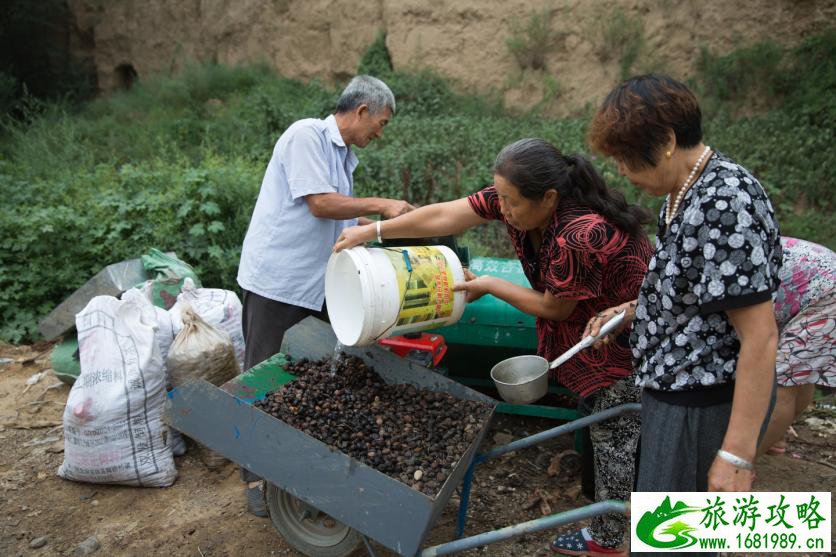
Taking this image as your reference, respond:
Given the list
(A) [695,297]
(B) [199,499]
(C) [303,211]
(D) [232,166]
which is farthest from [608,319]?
(D) [232,166]

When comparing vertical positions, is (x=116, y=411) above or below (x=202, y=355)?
below

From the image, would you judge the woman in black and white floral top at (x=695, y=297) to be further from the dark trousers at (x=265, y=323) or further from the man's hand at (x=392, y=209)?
the dark trousers at (x=265, y=323)

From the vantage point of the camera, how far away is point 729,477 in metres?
1.64

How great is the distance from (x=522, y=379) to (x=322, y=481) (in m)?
1.04

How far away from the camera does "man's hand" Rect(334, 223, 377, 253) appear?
262 centimetres

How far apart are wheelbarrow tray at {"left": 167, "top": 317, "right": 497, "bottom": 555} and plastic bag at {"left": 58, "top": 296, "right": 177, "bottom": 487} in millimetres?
1191

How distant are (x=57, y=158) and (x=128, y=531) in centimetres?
666

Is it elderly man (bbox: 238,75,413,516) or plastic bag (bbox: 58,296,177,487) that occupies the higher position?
elderly man (bbox: 238,75,413,516)

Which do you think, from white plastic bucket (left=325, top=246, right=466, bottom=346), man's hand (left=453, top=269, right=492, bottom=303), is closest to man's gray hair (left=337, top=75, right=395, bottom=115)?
white plastic bucket (left=325, top=246, right=466, bottom=346)

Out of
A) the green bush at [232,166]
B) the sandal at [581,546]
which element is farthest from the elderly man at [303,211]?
the green bush at [232,166]

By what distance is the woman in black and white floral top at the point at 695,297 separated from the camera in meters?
1.56

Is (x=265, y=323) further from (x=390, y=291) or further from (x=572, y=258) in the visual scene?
(x=572, y=258)

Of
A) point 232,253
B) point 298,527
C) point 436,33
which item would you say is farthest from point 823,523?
point 436,33

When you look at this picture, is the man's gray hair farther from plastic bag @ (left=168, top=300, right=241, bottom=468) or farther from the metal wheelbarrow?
plastic bag @ (left=168, top=300, right=241, bottom=468)
